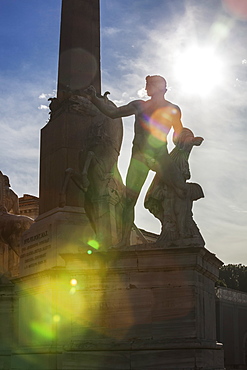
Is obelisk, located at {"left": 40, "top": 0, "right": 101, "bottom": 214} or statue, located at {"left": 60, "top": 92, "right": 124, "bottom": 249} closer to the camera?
statue, located at {"left": 60, "top": 92, "right": 124, "bottom": 249}

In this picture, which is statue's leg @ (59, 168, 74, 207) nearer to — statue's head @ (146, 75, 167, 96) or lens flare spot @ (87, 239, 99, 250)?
lens flare spot @ (87, 239, 99, 250)

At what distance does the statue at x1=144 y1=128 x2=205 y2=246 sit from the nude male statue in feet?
0.61

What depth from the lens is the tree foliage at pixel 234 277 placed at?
79125 mm

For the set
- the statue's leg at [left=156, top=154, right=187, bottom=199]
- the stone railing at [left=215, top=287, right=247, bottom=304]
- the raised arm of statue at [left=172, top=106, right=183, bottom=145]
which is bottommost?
the stone railing at [left=215, top=287, right=247, bottom=304]

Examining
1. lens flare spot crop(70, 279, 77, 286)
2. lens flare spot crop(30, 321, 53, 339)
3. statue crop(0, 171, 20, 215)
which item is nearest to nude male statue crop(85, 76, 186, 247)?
lens flare spot crop(70, 279, 77, 286)

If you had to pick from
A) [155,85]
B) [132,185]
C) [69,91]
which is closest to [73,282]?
[132,185]

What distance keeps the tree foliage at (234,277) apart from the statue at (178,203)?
6831cm

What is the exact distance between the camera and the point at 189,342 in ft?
34.4

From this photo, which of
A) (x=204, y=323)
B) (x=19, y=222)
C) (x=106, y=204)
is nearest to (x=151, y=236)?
(x=19, y=222)

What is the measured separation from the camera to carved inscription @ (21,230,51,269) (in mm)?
13109

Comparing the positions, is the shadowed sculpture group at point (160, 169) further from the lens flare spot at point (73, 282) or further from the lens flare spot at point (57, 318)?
the lens flare spot at point (57, 318)

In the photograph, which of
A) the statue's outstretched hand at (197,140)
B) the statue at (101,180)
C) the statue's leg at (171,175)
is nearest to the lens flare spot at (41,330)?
the statue at (101,180)

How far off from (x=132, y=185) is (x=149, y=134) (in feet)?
3.38

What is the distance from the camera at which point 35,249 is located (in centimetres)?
1360
